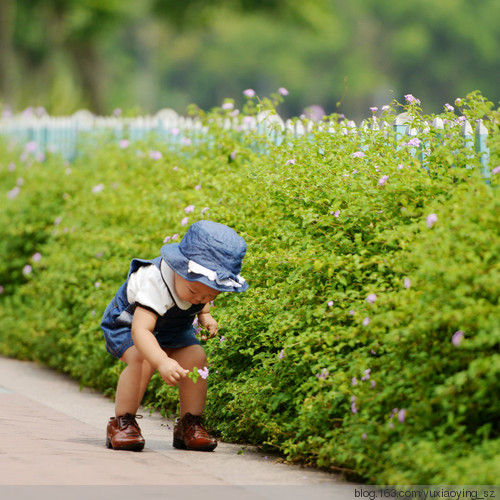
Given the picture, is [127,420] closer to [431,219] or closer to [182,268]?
[182,268]

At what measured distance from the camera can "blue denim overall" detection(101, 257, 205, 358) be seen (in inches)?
177

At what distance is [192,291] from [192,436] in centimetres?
72

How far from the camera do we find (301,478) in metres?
3.98

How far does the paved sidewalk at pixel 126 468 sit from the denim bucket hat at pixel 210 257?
80 cm

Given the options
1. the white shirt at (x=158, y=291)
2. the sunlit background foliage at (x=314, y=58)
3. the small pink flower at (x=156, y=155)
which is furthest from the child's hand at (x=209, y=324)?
the sunlit background foliage at (x=314, y=58)

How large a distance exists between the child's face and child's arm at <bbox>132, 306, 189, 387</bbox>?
0.17m

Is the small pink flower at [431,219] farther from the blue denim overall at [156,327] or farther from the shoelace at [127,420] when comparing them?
the shoelace at [127,420]

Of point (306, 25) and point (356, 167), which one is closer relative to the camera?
point (356, 167)

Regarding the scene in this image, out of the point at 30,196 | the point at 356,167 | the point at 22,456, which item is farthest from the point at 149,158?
the point at 22,456

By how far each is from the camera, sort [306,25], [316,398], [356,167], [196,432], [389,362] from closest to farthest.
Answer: [389,362] < [316,398] < [196,432] < [356,167] < [306,25]

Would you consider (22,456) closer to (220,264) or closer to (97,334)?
(220,264)

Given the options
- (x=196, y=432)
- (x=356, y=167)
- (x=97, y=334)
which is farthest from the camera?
(x=97, y=334)

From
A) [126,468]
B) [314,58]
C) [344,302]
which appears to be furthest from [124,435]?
[314,58]

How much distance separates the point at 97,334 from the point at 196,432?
2141mm
